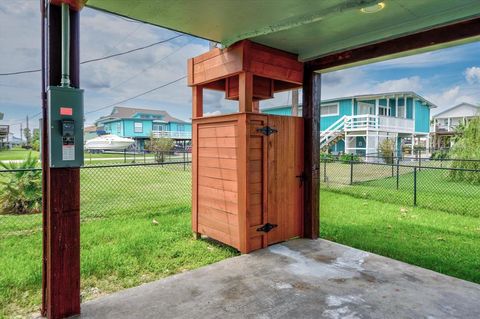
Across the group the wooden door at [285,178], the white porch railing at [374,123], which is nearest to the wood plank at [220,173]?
the wooden door at [285,178]

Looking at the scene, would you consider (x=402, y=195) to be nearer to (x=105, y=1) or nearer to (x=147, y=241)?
(x=147, y=241)

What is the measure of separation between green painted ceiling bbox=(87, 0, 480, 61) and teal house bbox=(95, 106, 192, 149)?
27269 millimetres

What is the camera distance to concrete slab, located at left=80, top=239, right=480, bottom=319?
7.41 feet

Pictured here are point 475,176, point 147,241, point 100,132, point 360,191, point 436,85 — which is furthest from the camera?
point 100,132

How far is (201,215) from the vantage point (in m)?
4.11

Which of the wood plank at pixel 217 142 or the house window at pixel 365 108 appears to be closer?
the wood plank at pixel 217 142

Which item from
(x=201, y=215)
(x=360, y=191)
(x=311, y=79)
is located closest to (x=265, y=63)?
(x=311, y=79)

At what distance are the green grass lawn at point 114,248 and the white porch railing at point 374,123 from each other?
507 inches

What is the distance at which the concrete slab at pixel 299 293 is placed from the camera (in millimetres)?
2260

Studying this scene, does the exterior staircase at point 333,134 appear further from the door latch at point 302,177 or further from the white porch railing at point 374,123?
the door latch at point 302,177

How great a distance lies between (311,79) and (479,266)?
9.37ft

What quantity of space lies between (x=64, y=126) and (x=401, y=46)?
316cm

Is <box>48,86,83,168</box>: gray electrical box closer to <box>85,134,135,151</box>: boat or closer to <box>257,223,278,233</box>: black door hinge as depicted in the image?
<box>257,223,278,233</box>: black door hinge

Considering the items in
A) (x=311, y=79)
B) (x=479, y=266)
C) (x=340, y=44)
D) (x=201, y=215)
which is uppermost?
(x=340, y=44)
